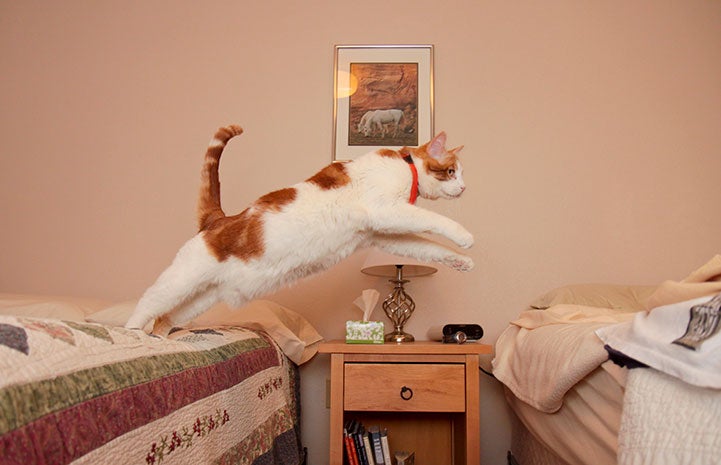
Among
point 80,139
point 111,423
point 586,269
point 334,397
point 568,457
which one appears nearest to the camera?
point 111,423

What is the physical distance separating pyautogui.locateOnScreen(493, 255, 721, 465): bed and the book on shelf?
43cm

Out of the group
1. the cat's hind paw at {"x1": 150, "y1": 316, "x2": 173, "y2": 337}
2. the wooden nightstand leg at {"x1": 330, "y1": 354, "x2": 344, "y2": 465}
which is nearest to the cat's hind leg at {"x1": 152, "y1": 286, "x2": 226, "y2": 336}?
the cat's hind paw at {"x1": 150, "y1": 316, "x2": 173, "y2": 337}

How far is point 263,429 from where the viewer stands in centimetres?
120

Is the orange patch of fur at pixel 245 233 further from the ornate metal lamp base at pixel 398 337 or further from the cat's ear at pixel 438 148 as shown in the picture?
the ornate metal lamp base at pixel 398 337

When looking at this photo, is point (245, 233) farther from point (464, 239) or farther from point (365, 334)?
point (365, 334)

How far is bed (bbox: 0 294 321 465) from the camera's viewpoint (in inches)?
19.7

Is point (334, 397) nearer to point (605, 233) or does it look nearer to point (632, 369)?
point (632, 369)

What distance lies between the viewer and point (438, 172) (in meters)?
1.27

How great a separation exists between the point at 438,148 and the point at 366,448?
0.94 m

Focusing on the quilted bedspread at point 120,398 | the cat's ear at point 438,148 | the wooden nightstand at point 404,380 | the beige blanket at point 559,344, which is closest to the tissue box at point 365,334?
the wooden nightstand at point 404,380

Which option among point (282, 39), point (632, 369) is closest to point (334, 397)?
point (632, 369)

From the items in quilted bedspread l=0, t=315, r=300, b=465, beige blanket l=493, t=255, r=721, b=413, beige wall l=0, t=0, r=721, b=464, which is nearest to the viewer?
quilted bedspread l=0, t=315, r=300, b=465

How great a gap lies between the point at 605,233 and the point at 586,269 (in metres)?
0.17

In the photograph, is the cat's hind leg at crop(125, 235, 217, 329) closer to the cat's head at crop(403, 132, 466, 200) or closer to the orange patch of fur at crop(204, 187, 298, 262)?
the orange patch of fur at crop(204, 187, 298, 262)
